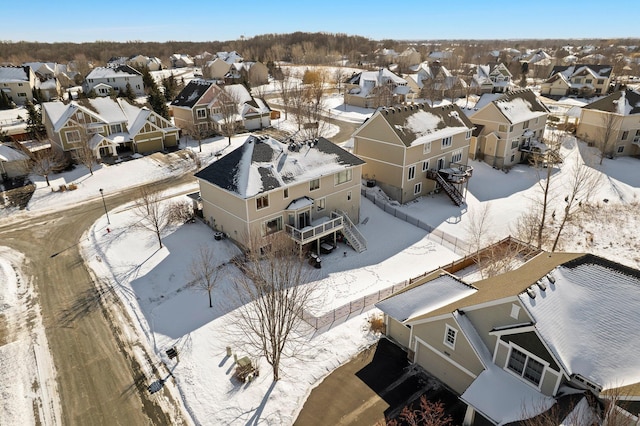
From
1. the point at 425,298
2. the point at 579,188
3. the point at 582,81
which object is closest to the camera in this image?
the point at 425,298

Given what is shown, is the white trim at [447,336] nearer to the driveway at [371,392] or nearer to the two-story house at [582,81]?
the driveway at [371,392]

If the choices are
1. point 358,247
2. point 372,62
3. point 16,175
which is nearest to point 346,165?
point 358,247

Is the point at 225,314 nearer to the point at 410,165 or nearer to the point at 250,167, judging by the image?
the point at 250,167

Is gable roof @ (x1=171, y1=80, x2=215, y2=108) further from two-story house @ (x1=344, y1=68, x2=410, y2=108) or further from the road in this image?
two-story house @ (x1=344, y1=68, x2=410, y2=108)

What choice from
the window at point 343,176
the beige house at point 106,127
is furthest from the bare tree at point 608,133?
the beige house at point 106,127

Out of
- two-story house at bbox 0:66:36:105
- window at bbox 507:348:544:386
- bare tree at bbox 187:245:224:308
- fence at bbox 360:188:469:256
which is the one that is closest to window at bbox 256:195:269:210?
bare tree at bbox 187:245:224:308

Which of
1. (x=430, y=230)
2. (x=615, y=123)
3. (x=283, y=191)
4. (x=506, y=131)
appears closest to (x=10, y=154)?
(x=283, y=191)

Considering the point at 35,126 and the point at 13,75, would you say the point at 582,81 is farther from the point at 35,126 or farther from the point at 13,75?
the point at 13,75
